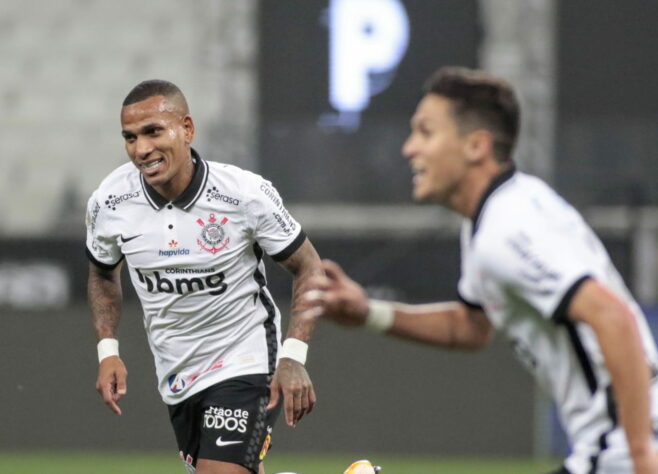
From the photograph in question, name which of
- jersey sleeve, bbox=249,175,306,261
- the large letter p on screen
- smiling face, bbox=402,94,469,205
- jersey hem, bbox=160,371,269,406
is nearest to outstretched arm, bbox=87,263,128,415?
jersey hem, bbox=160,371,269,406

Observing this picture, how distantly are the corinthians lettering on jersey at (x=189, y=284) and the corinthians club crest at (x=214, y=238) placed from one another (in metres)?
0.11

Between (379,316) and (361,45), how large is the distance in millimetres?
9528

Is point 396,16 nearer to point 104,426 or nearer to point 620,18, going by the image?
point 620,18

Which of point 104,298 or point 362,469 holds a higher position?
point 104,298

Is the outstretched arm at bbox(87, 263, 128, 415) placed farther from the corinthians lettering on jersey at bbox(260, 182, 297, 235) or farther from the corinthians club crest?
the corinthians lettering on jersey at bbox(260, 182, 297, 235)

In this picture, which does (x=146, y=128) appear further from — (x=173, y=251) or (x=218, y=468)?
(x=218, y=468)

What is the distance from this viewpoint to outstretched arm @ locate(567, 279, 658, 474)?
367 cm

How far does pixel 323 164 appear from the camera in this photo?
13.4 metres

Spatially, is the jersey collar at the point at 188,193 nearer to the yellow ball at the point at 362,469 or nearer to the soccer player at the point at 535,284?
the yellow ball at the point at 362,469

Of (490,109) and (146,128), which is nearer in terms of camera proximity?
(490,109)

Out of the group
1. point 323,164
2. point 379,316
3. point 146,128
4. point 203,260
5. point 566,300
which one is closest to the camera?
point 566,300

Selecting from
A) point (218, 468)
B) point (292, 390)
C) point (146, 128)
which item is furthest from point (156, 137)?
point (218, 468)

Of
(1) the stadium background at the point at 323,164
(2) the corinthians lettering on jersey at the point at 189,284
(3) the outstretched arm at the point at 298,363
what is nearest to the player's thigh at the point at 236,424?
(3) the outstretched arm at the point at 298,363

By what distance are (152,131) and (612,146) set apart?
8.16 meters
